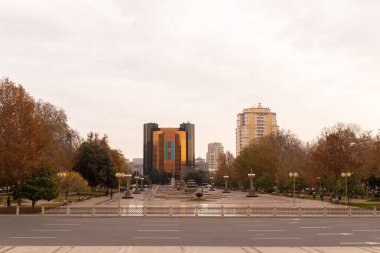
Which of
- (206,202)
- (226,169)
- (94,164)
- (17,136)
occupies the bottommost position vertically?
(206,202)

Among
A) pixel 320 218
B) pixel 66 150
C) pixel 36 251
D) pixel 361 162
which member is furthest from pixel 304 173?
pixel 36 251

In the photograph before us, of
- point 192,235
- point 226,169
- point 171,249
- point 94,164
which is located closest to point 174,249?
point 171,249

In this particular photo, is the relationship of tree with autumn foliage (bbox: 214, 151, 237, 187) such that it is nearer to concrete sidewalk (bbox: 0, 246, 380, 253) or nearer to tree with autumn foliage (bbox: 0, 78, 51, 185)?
tree with autumn foliage (bbox: 0, 78, 51, 185)

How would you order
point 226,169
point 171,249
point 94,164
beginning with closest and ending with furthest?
point 171,249 → point 94,164 → point 226,169

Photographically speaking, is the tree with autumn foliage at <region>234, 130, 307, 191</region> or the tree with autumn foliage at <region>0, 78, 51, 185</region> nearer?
the tree with autumn foliage at <region>0, 78, 51, 185</region>

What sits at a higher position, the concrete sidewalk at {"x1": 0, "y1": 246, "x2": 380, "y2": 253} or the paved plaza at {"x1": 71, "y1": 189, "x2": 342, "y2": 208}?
the concrete sidewalk at {"x1": 0, "y1": 246, "x2": 380, "y2": 253}

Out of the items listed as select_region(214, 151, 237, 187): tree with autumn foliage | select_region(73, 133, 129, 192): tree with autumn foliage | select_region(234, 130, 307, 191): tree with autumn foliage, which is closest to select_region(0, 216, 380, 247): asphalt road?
select_region(73, 133, 129, 192): tree with autumn foliage

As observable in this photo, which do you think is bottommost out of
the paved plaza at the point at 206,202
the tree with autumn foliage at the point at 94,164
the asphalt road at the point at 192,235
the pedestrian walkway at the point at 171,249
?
the paved plaza at the point at 206,202

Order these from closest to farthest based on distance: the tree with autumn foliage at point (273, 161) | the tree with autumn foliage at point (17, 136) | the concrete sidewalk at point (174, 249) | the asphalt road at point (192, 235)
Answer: the concrete sidewalk at point (174, 249) → the asphalt road at point (192, 235) → the tree with autumn foliage at point (17, 136) → the tree with autumn foliage at point (273, 161)

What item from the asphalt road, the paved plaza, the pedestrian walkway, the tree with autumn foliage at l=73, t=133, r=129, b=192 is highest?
the tree with autumn foliage at l=73, t=133, r=129, b=192

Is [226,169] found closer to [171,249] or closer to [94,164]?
[94,164]

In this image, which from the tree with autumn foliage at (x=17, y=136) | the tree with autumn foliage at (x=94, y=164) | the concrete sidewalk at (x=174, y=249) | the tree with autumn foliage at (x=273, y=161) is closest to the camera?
the concrete sidewalk at (x=174, y=249)

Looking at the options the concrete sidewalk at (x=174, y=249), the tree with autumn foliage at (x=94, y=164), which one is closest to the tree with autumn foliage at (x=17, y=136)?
the concrete sidewalk at (x=174, y=249)

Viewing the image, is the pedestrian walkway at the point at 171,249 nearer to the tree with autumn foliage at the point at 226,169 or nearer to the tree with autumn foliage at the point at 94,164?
the tree with autumn foliage at the point at 94,164
